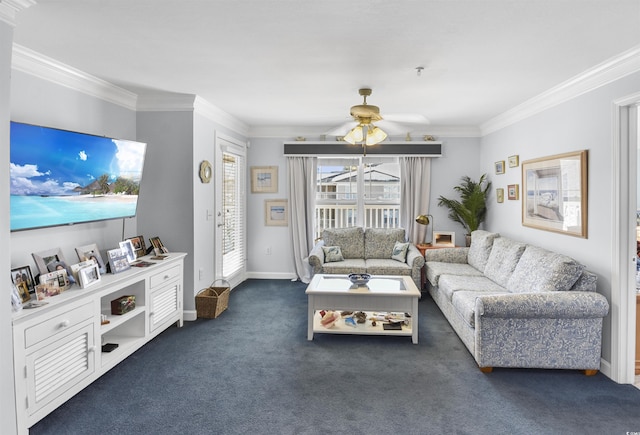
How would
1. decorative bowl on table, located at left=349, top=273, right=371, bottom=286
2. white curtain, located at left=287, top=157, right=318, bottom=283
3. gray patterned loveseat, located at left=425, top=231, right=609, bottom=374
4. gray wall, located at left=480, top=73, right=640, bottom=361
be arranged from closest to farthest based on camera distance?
gray patterned loveseat, located at left=425, top=231, right=609, bottom=374 < gray wall, located at left=480, top=73, right=640, bottom=361 < decorative bowl on table, located at left=349, top=273, right=371, bottom=286 < white curtain, located at left=287, top=157, right=318, bottom=283

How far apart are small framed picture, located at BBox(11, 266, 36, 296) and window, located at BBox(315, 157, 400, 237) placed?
4.16 meters

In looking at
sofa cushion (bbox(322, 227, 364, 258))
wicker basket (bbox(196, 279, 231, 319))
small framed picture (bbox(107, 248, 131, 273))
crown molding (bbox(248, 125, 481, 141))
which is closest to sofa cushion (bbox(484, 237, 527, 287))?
sofa cushion (bbox(322, 227, 364, 258))

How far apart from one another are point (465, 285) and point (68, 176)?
3.77 metres

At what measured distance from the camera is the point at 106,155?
3.28 m

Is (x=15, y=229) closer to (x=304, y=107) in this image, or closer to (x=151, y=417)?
(x=151, y=417)

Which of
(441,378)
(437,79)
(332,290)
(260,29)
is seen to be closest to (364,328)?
(332,290)

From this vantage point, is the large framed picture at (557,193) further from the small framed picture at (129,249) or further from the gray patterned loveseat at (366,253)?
the small framed picture at (129,249)

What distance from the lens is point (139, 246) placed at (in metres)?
3.90

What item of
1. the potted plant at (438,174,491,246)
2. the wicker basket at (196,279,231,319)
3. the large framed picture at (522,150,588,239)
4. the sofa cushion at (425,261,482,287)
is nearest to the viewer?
the large framed picture at (522,150,588,239)

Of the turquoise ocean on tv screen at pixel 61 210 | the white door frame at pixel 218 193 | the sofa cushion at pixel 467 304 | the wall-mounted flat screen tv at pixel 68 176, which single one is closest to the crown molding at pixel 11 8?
the wall-mounted flat screen tv at pixel 68 176

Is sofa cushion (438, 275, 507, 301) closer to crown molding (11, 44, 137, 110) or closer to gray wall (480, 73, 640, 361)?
gray wall (480, 73, 640, 361)

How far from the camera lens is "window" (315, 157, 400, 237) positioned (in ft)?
20.2

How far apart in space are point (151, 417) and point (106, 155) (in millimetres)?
2138

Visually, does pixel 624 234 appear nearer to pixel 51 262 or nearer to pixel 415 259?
pixel 415 259
